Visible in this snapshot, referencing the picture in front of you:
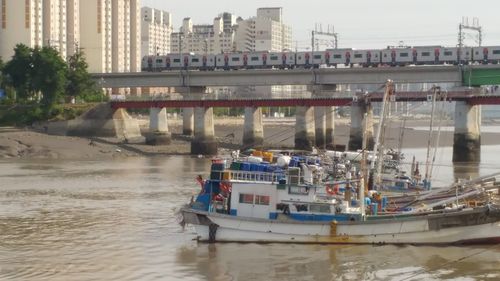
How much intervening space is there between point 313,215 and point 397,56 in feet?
222

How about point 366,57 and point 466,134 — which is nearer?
point 466,134

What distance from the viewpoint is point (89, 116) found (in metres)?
101

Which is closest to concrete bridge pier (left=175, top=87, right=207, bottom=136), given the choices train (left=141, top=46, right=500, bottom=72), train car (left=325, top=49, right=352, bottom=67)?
train (left=141, top=46, right=500, bottom=72)

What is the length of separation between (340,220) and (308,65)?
245 feet

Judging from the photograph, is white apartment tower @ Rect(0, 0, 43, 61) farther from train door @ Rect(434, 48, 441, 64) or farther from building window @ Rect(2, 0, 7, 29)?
train door @ Rect(434, 48, 441, 64)

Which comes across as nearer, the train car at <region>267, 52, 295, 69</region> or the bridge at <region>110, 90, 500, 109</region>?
the bridge at <region>110, 90, 500, 109</region>

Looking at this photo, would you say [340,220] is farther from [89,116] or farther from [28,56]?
[28,56]

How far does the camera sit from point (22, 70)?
108688 mm

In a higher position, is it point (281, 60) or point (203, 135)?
point (281, 60)

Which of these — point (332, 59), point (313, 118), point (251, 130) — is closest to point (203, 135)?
point (251, 130)

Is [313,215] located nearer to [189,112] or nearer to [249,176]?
[249,176]

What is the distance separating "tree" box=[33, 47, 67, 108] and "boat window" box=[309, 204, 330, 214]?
243 ft

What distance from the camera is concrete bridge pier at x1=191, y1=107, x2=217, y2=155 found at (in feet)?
303

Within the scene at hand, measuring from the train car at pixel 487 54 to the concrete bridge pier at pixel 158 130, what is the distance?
35485mm
